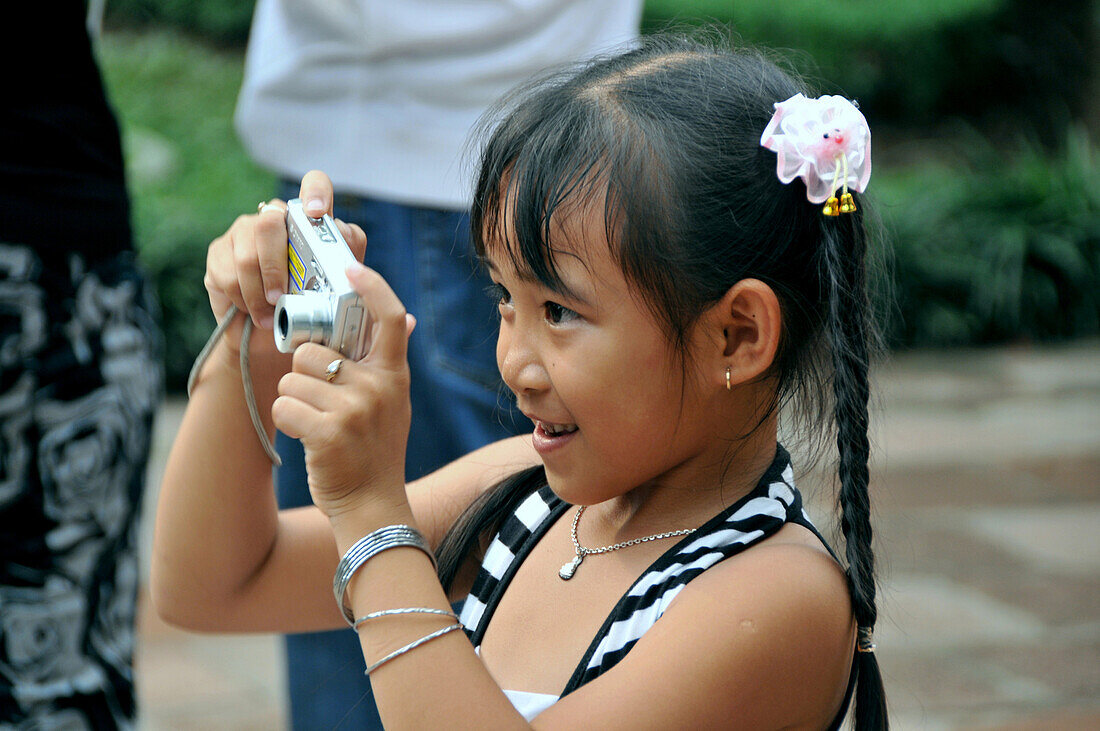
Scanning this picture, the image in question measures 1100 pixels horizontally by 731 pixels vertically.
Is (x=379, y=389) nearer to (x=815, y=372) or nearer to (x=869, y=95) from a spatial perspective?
(x=815, y=372)

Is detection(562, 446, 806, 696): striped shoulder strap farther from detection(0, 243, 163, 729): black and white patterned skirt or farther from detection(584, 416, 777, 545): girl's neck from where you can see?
detection(0, 243, 163, 729): black and white patterned skirt

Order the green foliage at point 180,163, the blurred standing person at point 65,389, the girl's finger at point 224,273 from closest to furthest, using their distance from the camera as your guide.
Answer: the girl's finger at point 224,273
the blurred standing person at point 65,389
the green foliage at point 180,163

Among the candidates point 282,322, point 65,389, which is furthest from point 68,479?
point 282,322

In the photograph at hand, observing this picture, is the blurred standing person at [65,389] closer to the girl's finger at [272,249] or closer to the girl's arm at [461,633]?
the girl's finger at [272,249]

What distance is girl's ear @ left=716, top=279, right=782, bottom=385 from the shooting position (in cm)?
138

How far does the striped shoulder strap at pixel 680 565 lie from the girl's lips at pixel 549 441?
0.18 m

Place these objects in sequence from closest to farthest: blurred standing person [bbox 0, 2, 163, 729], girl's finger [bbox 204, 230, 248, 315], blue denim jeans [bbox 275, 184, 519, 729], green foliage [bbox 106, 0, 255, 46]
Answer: girl's finger [bbox 204, 230, 248, 315] < blurred standing person [bbox 0, 2, 163, 729] < blue denim jeans [bbox 275, 184, 519, 729] < green foliage [bbox 106, 0, 255, 46]

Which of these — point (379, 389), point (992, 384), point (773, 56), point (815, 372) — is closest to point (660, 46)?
point (773, 56)

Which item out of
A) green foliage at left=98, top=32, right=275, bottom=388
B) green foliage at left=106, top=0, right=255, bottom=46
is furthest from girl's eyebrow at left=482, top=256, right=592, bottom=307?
green foliage at left=106, top=0, right=255, bottom=46

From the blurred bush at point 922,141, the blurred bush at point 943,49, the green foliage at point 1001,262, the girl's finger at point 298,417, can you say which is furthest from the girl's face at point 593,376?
the blurred bush at point 943,49

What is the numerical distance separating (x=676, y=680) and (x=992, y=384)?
619cm

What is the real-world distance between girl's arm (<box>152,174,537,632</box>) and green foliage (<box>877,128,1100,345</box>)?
629 centimetres

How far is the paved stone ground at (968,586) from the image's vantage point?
3.67 metres

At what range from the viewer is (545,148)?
142 cm
